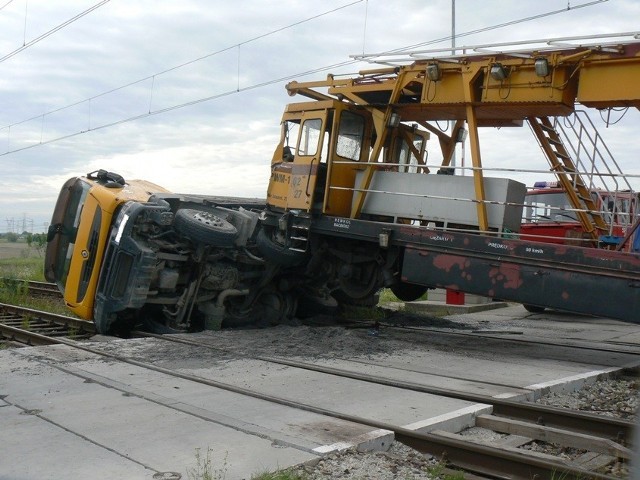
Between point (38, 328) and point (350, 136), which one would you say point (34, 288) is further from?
point (350, 136)

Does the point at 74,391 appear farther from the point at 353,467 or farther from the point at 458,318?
the point at 458,318

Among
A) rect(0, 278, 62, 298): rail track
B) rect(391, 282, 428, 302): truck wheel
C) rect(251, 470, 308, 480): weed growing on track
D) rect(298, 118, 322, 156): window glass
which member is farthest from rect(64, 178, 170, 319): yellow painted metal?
rect(0, 278, 62, 298): rail track

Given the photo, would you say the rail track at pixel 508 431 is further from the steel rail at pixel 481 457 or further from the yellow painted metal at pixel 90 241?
the yellow painted metal at pixel 90 241

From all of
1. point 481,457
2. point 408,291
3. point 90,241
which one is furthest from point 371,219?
point 481,457

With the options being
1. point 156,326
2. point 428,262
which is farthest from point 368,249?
point 156,326

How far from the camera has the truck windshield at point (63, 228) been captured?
36.3 ft

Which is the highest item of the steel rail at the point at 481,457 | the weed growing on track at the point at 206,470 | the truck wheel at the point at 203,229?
the truck wheel at the point at 203,229

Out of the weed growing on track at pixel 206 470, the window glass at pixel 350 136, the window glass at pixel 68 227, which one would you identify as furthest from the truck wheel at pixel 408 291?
the weed growing on track at pixel 206 470

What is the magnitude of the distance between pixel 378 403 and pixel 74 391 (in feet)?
8.83

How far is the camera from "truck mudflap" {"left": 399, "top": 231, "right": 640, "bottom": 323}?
8.15m

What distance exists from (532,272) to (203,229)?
447 centimetres

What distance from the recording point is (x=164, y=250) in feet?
34.0

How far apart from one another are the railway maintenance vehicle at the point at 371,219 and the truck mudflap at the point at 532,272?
16mm

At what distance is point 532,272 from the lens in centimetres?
879
